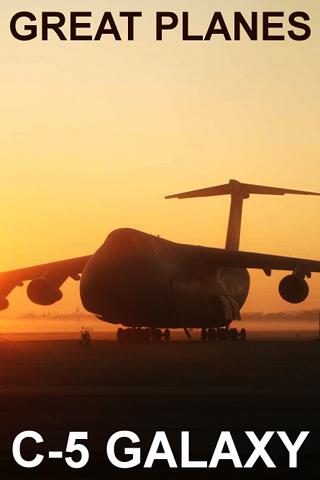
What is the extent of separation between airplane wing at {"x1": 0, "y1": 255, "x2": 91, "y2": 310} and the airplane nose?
7.25m

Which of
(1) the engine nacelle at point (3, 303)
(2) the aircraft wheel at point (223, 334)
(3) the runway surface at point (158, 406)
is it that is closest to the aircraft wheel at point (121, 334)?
(2) the aircraft wheel at point (223, 334)

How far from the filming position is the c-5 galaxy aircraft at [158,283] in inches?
1454

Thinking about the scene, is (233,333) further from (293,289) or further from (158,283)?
(158,283)

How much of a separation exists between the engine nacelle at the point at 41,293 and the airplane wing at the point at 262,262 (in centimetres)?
738

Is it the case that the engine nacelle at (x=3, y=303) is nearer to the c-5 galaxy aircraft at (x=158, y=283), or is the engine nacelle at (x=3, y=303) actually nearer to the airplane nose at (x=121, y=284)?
the c-5 galaxy aircraft at (x=158, y=283)

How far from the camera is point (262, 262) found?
43.9m

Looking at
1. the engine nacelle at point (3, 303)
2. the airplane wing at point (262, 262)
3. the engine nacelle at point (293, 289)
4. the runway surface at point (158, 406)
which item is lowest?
the runway surface at point (158, 406)

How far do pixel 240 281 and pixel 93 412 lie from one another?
123 feet

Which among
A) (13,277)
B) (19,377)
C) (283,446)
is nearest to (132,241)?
(13,277)

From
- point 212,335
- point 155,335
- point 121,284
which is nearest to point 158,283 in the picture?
point 121,284

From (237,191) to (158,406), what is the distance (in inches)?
1807

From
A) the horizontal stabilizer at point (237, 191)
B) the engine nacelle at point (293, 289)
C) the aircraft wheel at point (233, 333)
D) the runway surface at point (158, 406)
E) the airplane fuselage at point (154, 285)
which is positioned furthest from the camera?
the horizontal stabilizer at point (237, 191)

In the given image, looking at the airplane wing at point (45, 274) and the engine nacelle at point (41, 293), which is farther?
the airplane wing at point (45, 274)

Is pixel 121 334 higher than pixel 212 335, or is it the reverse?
pixel 212 335
